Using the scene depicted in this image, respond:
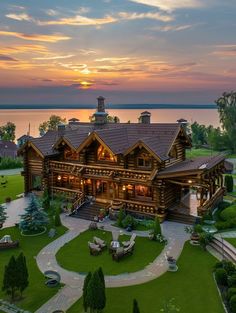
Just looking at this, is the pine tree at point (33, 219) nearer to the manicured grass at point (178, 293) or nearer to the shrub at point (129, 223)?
the shrub at point (129, 223)

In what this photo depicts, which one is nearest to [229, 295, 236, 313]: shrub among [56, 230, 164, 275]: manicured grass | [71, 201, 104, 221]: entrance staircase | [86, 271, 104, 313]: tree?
[86, 271, 104, 313]: tree

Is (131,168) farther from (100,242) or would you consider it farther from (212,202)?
(100,242)

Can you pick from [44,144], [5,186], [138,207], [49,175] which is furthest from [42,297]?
[5,186]

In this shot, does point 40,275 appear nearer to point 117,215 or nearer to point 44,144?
point 117,215

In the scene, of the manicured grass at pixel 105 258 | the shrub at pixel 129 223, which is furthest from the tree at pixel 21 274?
the shrub at pixel 129 223

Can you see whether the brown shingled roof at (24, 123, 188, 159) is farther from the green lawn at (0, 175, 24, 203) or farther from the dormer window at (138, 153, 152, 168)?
the green lawn at (0, 175, 24, 203)

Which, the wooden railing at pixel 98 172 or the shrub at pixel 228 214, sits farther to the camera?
the wooden railing at pixel 98 172

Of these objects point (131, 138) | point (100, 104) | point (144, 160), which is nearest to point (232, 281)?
point (144, 160)
